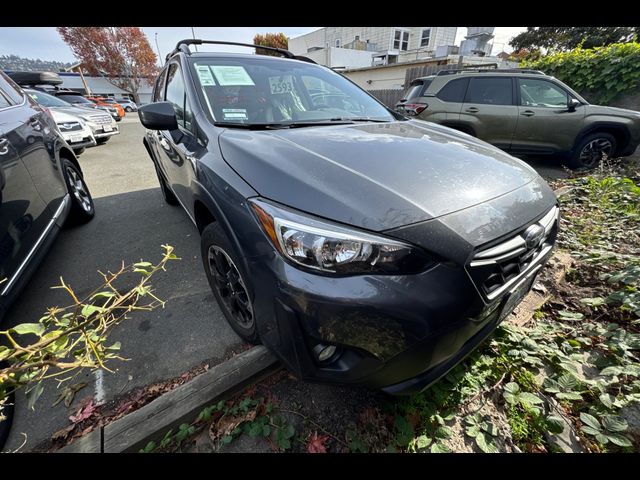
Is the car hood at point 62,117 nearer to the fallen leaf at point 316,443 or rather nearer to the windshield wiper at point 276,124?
the windshield wiper at point 276,124

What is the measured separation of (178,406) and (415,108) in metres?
6.59

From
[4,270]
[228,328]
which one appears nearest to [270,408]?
[228,328]

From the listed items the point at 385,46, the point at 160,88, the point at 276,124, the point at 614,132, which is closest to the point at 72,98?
the point at 160,88

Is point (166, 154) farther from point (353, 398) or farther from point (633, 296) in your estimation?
point (633, 296)

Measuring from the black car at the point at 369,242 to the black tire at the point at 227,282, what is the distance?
16 millimetres

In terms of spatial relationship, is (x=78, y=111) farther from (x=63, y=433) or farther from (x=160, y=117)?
(x=63, y=433)

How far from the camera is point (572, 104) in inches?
207

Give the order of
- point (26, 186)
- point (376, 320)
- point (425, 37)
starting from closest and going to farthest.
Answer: point (376, 320) < point (26, 186) < point (425, 37)

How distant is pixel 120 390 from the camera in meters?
1.65

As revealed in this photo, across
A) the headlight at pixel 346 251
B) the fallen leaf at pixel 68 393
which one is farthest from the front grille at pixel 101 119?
the headlight at pixel 346 251

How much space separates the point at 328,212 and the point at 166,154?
87.8 inches

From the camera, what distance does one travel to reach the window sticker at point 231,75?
84.9 inches

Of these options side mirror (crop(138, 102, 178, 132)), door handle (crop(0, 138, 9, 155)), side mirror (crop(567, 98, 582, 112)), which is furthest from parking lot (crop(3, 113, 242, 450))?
side mirror (crop(567, 98, 582, 112))

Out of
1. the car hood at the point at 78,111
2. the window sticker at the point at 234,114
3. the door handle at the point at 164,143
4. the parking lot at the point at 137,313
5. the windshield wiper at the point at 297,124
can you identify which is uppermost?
the window sticker at the point at 234,114
